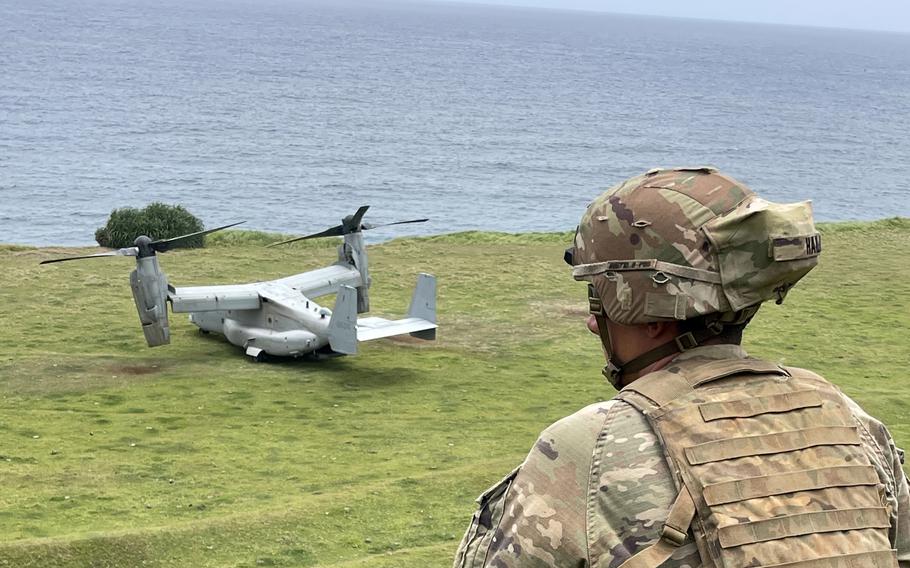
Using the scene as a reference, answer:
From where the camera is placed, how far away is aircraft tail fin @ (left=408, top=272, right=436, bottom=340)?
87.2 feet

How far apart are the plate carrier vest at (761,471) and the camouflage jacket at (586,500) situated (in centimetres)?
4

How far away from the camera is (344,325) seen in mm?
25047

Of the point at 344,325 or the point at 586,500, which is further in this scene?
the point at 344,325

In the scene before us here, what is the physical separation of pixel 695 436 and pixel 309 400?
20.7m

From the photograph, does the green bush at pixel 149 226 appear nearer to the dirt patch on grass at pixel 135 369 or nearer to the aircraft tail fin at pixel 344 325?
the dirt patch on grass at pixel 135 369

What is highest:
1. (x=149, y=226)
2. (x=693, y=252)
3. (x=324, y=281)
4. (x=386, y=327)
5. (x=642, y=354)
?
(x=693, y=252)

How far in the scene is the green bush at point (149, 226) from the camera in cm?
4125

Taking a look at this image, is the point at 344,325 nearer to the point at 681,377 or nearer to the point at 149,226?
the point at 149,226

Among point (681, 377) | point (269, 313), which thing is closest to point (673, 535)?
point (681, 377)

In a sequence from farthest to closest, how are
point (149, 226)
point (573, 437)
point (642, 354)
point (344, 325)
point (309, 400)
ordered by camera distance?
point (149, 226), point (344, 325), point (309, 400), point (642, 354), point (573, 437)

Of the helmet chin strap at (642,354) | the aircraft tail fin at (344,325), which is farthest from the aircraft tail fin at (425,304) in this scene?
the helmet chin strap at (642,354)

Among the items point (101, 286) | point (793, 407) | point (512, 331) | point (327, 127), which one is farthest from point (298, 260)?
point (327, 127)

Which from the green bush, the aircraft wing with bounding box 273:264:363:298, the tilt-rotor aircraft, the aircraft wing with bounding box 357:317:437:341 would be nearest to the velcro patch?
the tilt-rotor aircraft

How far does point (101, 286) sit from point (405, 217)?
41.3 m
